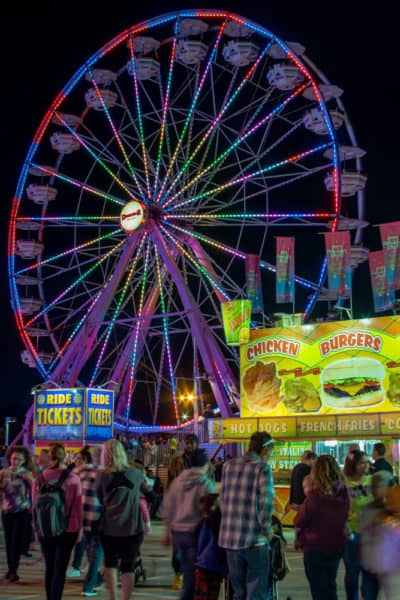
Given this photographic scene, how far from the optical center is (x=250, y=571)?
6.46 metres

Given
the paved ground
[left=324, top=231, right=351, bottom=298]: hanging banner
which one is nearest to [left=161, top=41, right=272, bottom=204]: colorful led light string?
[left=324, top=231, right=351, bottom=298]: hanging banner

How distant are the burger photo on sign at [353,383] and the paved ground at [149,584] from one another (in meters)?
4.97

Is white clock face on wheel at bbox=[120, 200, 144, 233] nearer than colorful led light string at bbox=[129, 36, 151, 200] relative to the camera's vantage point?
Yes

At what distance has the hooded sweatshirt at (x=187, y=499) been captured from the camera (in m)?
7.21

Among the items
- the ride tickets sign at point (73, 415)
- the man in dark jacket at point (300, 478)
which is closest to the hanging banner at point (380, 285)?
the ride tickets sign at point (73, 415)

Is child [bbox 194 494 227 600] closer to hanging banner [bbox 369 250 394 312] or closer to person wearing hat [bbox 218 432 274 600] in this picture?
person wearing hat [bbox 218 432 274 600]

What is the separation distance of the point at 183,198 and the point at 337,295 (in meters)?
6.04

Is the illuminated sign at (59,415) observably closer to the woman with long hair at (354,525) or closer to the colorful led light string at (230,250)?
the colorful led light string at (230,250)

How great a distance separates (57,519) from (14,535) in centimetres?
271

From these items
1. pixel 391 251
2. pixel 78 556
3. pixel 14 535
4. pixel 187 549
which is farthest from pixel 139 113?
pixel 187 549

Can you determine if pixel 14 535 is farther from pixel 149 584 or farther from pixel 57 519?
pixel 57 519

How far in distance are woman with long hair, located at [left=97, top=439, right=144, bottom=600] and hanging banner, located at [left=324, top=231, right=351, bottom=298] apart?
14883 mm

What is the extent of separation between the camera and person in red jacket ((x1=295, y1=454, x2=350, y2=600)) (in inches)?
258

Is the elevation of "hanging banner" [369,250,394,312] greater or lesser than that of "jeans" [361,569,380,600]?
greater
